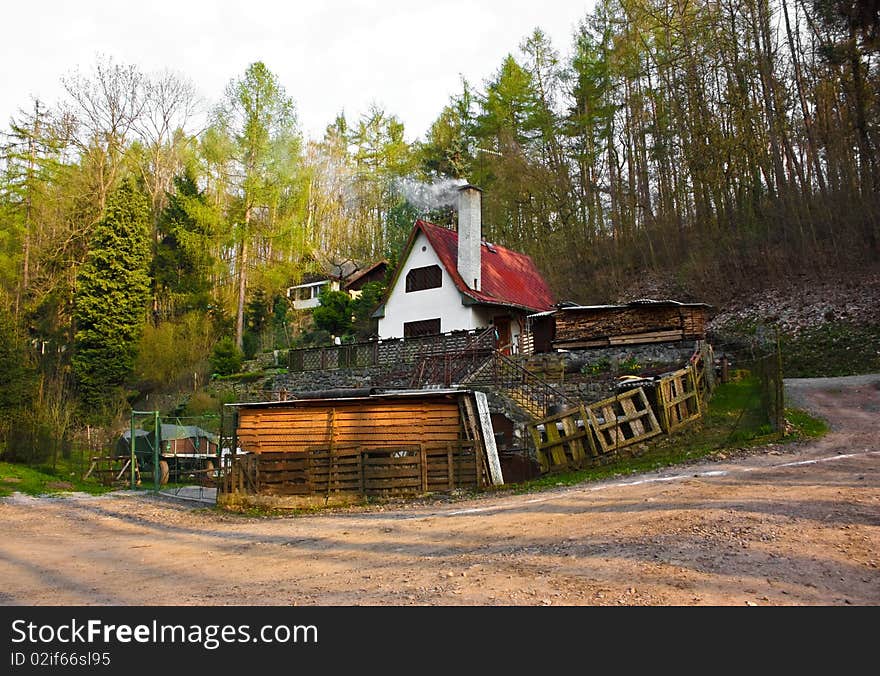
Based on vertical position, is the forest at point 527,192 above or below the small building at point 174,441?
above

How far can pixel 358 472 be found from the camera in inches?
563

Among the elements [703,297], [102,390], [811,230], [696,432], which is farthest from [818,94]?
[102,390]

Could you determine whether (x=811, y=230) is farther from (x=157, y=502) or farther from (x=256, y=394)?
(x=157, y=502)

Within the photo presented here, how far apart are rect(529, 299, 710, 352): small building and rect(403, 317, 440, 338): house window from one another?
506 cm

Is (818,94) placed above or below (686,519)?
above

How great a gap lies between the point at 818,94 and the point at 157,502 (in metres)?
32.4

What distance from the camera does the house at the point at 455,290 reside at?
29.2 m

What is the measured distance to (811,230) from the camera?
2853 cm

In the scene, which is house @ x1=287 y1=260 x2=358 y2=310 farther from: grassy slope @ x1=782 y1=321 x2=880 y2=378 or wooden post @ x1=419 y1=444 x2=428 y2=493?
wooden post @ x1=419 y1=444 x2=428 y2=493

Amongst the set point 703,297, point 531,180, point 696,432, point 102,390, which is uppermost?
point 531,180

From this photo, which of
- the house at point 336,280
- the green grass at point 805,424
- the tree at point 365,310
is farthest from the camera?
the house at point 336,280

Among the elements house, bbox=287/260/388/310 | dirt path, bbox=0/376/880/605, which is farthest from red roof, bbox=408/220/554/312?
dirt path, bbox=0/376/880/605

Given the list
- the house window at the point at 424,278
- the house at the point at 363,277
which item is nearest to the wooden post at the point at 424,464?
the house window at the point at 424,278

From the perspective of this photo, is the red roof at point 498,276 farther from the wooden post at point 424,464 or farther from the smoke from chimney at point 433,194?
the wooden post at point 424,464
